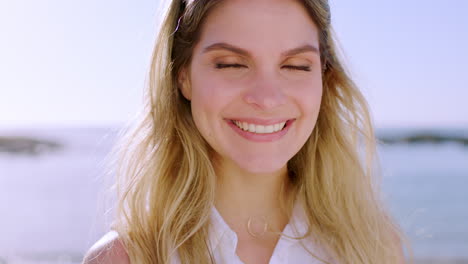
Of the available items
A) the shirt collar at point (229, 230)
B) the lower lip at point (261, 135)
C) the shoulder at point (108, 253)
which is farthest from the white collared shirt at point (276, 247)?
the lower lip at point (261, 135)

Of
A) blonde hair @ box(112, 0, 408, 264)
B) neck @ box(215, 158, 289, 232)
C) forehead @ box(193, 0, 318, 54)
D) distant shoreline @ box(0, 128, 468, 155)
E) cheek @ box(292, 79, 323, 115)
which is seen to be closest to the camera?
forehead @ box(193, 0, 318, 54)

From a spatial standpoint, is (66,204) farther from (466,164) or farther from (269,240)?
(466,164)

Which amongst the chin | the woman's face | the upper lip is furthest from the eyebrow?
the chin

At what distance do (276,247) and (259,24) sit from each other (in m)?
1.02

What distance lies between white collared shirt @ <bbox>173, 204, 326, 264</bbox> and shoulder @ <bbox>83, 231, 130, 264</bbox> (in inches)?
9.7

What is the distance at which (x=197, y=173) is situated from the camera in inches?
100

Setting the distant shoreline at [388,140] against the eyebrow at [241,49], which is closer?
the eyebrow at [241,49]

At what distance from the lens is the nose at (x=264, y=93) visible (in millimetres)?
2205

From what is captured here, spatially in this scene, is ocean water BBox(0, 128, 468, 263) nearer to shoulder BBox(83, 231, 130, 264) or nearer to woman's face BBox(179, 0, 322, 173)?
shoulder BBox(83, 231, 130, 264)

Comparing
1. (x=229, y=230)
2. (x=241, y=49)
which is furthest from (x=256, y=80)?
(x=229, y=230)

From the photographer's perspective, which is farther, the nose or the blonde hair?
the blonde hair

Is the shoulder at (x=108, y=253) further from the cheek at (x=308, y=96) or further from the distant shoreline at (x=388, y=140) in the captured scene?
the distant shoreline at (x=388, y=140)

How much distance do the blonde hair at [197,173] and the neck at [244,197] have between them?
8 cm

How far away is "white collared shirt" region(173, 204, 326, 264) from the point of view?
238cm
